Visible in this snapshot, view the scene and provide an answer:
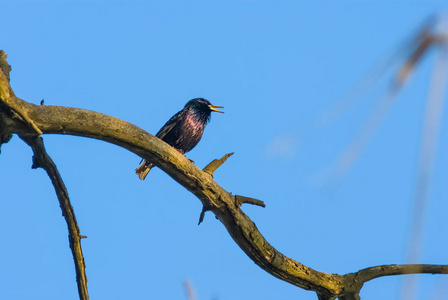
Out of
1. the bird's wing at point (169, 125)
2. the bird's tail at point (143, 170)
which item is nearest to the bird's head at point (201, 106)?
the bird's wing at point (169, 125)

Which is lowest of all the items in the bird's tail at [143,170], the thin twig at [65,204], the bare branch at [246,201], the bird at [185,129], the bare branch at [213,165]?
the thin twig at [65,204]

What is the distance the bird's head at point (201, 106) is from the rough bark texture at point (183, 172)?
4193 millimetres

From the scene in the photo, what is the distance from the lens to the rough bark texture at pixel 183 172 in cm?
321

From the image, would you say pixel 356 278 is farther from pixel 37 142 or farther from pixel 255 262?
pixel 37 142

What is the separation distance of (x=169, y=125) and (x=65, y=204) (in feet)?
14.9

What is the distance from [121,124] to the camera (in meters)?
3.53

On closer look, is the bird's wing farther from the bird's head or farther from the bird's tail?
the bird's tail

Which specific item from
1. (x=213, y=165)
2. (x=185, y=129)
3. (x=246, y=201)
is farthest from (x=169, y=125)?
(x=246, y=201)

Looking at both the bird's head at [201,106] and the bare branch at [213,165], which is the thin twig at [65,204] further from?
the bird's head at [201,106]

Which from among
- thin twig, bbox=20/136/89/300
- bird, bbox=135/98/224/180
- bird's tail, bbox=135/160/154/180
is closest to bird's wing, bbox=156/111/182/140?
bird, bbox=135/98/224/180

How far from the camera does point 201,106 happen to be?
Answer: 27.7ft

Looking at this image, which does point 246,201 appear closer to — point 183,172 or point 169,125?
point 183,172

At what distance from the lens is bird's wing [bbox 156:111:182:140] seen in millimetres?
7875

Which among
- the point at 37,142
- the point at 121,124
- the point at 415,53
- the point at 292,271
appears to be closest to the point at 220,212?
the point at 292,271
